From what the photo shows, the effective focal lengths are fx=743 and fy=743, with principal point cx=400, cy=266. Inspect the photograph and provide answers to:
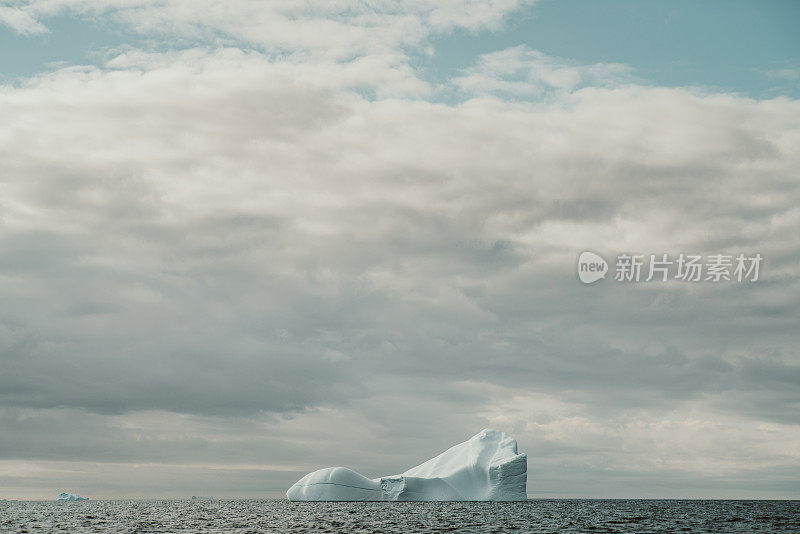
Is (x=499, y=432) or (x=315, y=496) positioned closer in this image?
(x=315, y=496)

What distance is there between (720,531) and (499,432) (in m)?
56.0

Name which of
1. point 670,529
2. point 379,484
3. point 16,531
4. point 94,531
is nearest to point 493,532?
point 670,529

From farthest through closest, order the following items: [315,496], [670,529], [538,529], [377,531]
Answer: [315,496], [670,529], [538,529], [377,531]

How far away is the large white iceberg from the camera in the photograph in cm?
9456

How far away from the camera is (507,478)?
96.9 metres

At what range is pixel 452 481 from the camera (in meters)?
102

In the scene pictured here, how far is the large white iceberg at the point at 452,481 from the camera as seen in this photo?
310 feet

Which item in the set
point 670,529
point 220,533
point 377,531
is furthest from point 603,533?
point 220,533

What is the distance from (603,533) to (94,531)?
112ft

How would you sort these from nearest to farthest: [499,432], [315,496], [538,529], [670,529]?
[538,529] → [670,529] → [315,496] → [499,432]

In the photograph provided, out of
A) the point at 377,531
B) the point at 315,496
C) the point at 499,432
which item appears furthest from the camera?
the point at 499,432

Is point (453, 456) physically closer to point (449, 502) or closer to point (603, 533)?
point (449, 502)

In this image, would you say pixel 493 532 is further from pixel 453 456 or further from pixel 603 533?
pixel 453 456

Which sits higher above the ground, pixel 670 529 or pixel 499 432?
pixel 499 432
